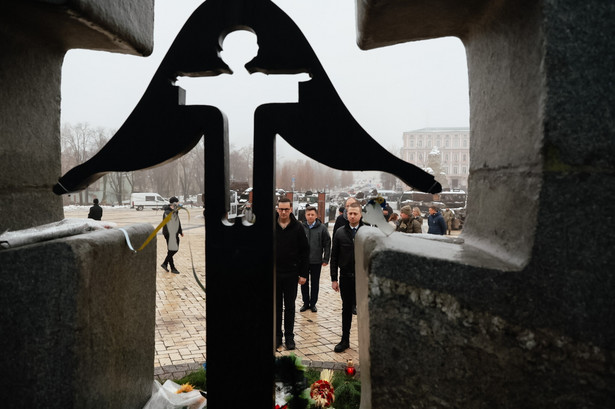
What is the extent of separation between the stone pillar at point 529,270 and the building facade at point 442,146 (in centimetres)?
9346

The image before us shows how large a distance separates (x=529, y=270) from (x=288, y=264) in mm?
4144

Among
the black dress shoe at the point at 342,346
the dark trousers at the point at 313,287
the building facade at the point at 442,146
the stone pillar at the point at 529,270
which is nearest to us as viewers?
the stone pillar at the point at 529,270

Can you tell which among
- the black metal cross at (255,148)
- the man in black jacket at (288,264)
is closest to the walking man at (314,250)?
the man in black jacket at (288,264)

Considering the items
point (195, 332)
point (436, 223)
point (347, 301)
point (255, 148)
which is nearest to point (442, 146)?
point (436, 223)

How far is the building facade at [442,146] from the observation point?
9319 cm

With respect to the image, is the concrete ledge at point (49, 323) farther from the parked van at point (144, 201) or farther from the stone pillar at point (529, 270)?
the parked van at point (144, 201)

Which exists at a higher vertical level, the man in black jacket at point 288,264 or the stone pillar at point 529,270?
the stone pillar at point 529,270

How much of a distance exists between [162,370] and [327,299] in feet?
13.5

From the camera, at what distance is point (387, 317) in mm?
1567

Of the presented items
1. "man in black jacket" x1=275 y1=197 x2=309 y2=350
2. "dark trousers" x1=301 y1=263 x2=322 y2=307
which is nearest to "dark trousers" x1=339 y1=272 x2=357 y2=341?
"man in black jacket" x1=275 y1=197 x2=309 y2=350

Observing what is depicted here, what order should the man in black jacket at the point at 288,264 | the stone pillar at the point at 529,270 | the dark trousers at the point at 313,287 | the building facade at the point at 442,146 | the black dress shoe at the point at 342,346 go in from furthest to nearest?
1. the building facade at the point at 442,146
2. the dark trousers at the point at 313,287
3. the man in black jacket at the point at 288,264
4. the black dress shoe at the point at 342,346
5. the stone pillar at the point at 529,270

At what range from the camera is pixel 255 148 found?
6.04ft

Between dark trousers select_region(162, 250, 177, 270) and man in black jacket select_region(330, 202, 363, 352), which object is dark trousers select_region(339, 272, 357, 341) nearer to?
man in black jacket select_region(330, 202, 363, 352)

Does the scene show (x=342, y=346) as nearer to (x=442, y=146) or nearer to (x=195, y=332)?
(x=195, y=332)
